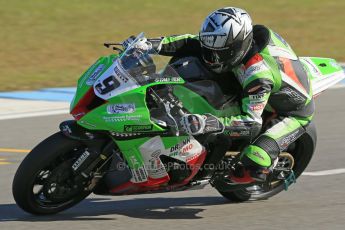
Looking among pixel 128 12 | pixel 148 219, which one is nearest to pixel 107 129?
pixel 148 219

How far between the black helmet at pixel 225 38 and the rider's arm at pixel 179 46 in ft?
1.56

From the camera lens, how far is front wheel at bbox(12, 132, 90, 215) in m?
6.21

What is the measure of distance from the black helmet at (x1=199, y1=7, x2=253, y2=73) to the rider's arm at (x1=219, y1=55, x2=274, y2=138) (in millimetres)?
134

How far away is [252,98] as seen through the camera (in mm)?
6391

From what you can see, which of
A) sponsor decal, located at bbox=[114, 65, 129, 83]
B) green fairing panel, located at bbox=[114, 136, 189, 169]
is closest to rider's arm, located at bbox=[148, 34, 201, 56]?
sponsor decal, located at bbox=[114, 65, 129, 83]

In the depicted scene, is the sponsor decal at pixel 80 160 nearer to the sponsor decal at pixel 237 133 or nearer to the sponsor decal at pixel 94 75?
the sponsor decal at pixel 94 75

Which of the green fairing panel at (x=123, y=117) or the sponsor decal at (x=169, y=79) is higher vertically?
the sponsor decal at (x=169, y=79)

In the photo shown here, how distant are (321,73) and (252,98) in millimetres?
1200

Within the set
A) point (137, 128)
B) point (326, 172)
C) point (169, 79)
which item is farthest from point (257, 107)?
point (326, 172)

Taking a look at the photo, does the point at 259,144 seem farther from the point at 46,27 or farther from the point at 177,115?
the point at 46,27

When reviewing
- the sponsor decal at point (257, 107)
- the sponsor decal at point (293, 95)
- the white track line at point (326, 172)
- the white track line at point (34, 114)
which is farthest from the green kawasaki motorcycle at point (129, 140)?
the white track line at point (34, 114)

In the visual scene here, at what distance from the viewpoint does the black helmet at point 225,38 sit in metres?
6.40

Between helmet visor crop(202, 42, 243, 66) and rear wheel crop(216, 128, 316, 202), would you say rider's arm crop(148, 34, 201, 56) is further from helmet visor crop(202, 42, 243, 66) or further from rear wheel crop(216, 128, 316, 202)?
rear wheel crop(216, 128, 316, 202)

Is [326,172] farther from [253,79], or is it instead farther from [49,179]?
[49,179]
